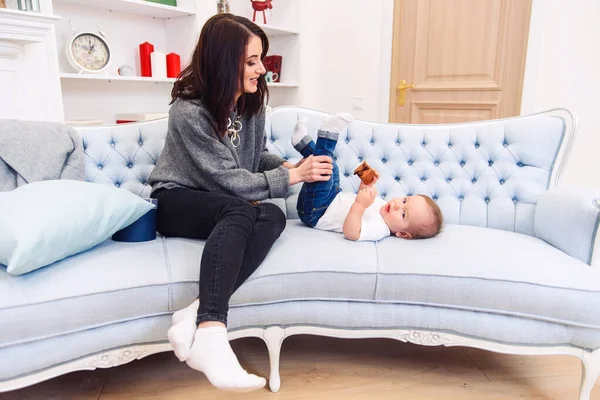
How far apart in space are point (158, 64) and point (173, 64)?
12 centimetres

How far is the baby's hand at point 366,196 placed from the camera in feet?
4.89

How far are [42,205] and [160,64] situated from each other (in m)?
1.96

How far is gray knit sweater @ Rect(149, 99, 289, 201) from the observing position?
1.45m

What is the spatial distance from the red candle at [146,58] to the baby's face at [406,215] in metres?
2.09

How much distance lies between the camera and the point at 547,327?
131cm

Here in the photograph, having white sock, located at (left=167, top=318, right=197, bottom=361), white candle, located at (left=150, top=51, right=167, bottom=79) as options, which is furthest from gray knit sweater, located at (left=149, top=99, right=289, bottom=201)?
white candle, located at (left=150, top=51, right=167, bottom=79)

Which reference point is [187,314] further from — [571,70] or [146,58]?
[571,70]

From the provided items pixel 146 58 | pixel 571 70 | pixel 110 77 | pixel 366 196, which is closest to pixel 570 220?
pixel 366 196

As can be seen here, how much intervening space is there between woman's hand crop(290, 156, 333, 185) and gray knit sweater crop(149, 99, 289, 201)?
0.04 metres

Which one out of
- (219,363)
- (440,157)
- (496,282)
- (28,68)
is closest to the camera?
(219,363)

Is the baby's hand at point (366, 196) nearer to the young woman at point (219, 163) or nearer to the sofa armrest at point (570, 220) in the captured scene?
the young woman at point (219, 163)

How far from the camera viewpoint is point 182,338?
3.46ft

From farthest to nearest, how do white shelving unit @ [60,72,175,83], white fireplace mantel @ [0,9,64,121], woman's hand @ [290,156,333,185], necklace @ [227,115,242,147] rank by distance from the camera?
white shelving unit @ [60,72,175,83] < white fireplace mantel @ [0,9,64,121] < necklace @ [227,115,242,147] < woman's hand @ [290,156,333,185]

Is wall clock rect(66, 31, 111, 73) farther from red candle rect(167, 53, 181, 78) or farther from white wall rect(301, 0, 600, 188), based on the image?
white wall rect(301, 0, 600, 188)
